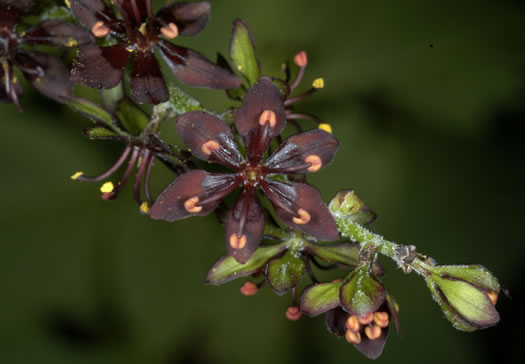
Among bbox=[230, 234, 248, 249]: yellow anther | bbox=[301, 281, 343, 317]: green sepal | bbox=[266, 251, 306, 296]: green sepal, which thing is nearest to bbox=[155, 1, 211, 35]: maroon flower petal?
bbox=[230, 234, 248, 249]: yellow anther

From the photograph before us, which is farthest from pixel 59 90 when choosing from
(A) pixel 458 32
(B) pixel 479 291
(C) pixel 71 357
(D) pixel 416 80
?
(A) pixel 458 32

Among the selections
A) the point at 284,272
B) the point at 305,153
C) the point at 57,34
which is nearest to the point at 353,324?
the point at 284,272

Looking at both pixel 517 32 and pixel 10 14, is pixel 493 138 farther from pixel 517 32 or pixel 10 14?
pixel 10 14

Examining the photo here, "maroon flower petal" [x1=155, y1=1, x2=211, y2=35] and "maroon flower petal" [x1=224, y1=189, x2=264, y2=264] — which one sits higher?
"maroon flower petal" [x1=155, y1=1, x2=211, y2=35]

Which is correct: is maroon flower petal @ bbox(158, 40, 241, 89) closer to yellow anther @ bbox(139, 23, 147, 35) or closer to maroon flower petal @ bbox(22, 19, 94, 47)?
yellow anther @ bbox(139, 23, 147, 35)

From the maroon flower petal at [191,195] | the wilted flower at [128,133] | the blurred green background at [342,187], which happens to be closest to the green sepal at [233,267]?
the maroon flower petal at [191,195]

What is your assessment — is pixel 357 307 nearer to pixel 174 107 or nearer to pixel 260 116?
pixel 260 116
